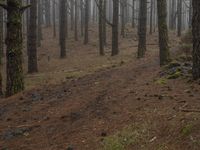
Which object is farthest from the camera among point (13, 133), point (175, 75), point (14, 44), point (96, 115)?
point (14, 44)

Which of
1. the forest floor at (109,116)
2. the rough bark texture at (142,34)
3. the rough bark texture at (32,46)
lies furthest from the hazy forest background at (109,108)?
the rough bark texture at (32,46)

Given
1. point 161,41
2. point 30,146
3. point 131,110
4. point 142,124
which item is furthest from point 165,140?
point 161,41

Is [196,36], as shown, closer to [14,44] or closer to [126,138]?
[126,138]

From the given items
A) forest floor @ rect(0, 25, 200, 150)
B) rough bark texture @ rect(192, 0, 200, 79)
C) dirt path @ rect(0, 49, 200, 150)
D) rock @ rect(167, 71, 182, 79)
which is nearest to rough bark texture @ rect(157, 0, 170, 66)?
forest floor @ rect(0, 25, 200, 150)

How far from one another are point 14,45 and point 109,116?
18.2 feet

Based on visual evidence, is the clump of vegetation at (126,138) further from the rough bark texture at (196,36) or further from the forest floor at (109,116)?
the rough bark texture at (196,36)

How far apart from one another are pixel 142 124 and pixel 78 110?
233 centimetres

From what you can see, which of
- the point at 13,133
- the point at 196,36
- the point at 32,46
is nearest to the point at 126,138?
the point at 13,133

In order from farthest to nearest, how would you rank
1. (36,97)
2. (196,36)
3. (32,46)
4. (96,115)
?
(32,46)
(36,97)
(196,36)
(96,115)

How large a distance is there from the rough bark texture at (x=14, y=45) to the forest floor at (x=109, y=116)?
2.29 feet

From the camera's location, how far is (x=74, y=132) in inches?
281

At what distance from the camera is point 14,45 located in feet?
39.0

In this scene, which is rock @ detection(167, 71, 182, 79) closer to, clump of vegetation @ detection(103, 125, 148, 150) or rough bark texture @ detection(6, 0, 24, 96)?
clump of vegetation @ detection(103, 125, 148, 150)

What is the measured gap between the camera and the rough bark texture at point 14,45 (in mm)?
11789
